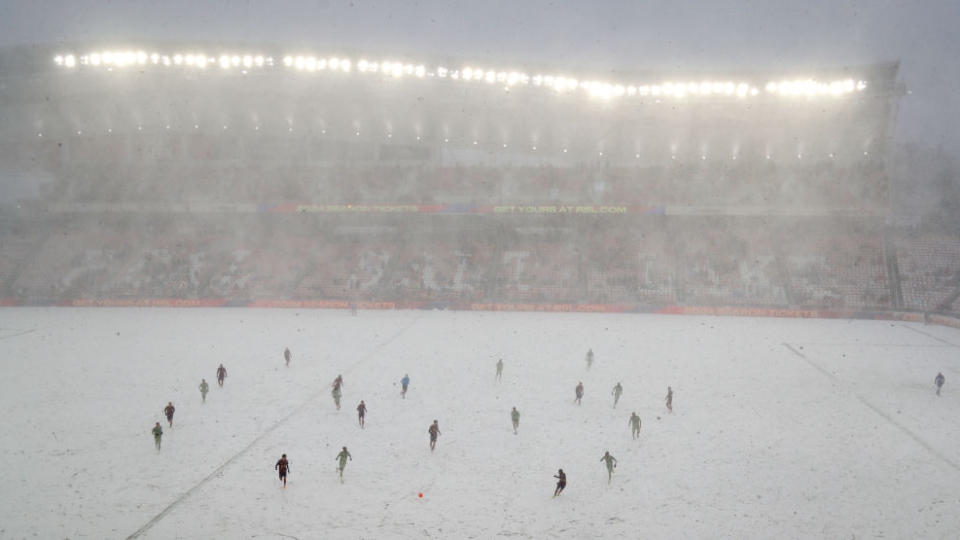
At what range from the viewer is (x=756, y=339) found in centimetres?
3061

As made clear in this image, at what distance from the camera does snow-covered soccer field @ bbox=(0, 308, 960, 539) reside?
39.4 feet

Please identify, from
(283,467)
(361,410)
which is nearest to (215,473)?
(283,467)

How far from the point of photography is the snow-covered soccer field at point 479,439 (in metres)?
12.0

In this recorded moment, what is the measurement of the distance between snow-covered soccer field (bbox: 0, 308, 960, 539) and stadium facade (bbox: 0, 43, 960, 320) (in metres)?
13.1

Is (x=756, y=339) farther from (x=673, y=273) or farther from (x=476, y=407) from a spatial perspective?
(x=476, y=407)

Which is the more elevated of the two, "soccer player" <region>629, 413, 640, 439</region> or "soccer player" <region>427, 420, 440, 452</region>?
"soccer player" <region>427, 420, 440, 452</region>

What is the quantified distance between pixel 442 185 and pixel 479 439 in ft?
122

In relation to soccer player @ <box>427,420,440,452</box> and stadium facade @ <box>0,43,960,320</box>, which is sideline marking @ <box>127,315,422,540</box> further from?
stadium facade @ <box>0,43,960,320</box>

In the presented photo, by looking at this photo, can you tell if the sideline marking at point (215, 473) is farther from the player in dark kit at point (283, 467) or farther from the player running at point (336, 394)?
the player in dark kit at point (283, 467)

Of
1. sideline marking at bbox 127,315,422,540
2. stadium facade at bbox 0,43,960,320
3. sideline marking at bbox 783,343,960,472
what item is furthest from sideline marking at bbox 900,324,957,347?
sideline marking at bbox 127,315,422,540

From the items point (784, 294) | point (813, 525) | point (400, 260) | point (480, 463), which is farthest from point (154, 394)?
point (784, 294)

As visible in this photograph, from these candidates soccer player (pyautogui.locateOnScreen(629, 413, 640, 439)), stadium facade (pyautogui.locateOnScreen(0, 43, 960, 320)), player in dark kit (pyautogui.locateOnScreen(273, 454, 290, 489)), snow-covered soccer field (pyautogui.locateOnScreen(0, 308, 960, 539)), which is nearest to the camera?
snow-covered soccer field (pyautogui.locateOnScreen(0, 308, 960, 539))

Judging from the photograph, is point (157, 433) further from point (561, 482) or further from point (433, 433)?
point (561, 482)

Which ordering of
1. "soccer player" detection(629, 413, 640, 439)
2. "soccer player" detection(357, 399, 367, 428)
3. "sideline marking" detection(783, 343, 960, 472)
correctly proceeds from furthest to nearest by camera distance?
1. "soccer player" detection(357, 399, 367, 428)
2. "soccer player" detection(629, 413, 640, 439)
3. "sideline marking" detection(783, 343, 960, 472)
